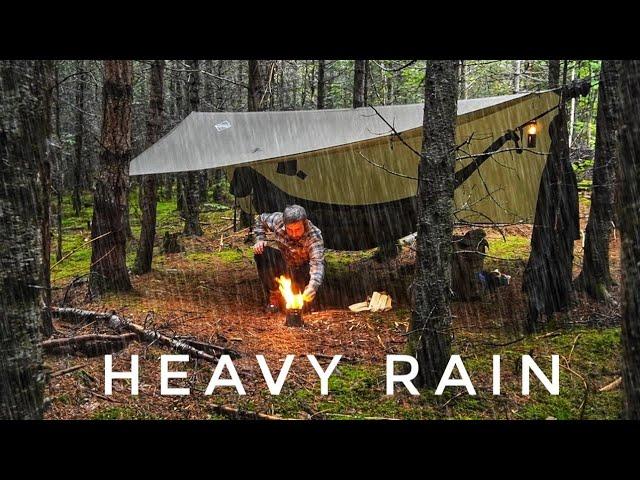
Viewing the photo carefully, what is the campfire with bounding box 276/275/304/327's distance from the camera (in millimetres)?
4027

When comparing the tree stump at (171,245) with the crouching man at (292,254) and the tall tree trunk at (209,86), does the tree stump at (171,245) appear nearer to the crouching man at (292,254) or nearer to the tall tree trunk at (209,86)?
the crouching man at (292,254)

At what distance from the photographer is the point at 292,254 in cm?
439

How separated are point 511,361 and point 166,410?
Result: 2.02 m

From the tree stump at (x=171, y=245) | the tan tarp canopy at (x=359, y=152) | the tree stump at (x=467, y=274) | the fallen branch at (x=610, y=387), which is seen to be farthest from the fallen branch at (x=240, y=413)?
the tree stump at (x=171, y=245)

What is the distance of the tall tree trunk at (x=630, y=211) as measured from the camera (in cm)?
141

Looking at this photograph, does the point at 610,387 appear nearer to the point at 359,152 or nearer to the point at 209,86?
the point at 359,152

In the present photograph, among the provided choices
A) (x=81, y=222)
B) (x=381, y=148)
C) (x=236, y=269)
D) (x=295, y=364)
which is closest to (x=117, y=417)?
(x=295, y=364)

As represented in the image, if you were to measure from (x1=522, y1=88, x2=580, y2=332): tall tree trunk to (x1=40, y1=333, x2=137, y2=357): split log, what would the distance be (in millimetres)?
2744

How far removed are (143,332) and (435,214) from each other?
204 cm

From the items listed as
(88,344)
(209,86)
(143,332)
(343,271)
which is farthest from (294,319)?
(209,86)

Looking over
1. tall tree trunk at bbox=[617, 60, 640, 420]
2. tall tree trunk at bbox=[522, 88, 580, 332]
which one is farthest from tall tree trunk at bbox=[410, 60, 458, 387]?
tall tree trunk at bbox=[522, 88, 580, 332]

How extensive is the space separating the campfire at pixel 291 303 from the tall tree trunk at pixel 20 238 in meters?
2.36

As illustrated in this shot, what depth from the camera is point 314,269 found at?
4.14 meters
